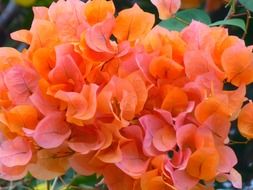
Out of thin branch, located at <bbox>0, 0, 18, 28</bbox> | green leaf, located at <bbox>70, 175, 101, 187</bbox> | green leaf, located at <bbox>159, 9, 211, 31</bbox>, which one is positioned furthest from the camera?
thin branch, located at <bbox>0, 0, 18, 28</bbox>

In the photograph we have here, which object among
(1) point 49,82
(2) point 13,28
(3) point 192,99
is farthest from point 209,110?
(2) point 13,28

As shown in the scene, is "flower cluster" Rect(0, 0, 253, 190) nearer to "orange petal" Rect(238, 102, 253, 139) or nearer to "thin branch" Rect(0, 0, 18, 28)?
"orange petal" Rect(238, 102, 253, 139)

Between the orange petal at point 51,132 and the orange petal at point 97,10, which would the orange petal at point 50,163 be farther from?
the orange petal at point 97,10

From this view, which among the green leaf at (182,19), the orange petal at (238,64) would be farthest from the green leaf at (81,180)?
the orange petal at (238,64)

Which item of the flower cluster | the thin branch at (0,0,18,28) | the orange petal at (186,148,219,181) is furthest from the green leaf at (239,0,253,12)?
the thin branch at (0,0,18,28)

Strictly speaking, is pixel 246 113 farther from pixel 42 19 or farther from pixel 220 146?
pixel 42 19

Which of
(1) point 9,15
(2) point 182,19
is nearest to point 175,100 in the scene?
(2) point 182,19
